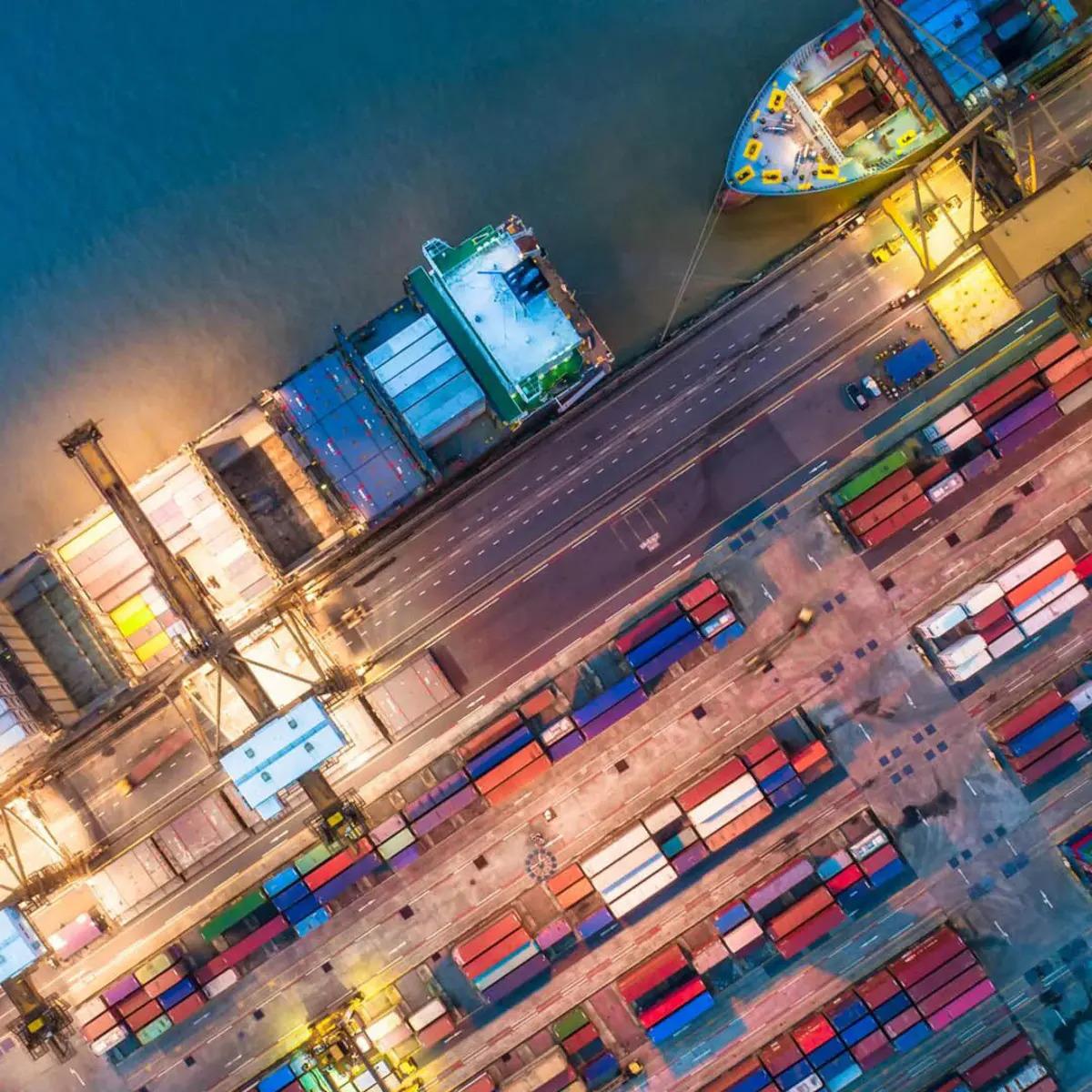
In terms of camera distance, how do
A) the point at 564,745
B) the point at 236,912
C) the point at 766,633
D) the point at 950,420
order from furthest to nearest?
the point at 766,633
the point at 236,912
the point at 564,745
the point at 950,420

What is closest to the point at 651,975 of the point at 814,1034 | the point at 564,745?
the point at 814,1034

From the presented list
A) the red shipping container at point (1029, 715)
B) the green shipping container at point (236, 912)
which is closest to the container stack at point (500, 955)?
the green shipping container at point (236, 912)

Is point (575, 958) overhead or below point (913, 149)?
below

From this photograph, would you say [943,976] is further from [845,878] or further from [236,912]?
[236,912]

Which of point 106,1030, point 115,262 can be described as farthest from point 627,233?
point 106,1030

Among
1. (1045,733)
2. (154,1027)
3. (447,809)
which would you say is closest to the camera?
(1045,733)

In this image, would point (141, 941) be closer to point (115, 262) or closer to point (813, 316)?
point (115, 262)
